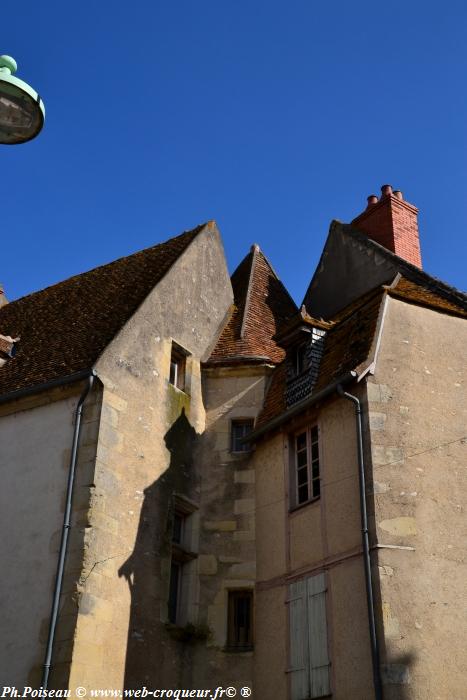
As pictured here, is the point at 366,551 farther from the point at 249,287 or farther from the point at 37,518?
the point at 249,287

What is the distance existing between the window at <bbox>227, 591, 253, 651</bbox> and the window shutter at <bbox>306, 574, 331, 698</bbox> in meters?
1.33

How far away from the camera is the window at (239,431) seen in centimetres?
1314

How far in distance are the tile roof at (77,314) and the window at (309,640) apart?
4.14 m

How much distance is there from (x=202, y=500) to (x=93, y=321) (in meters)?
3.26

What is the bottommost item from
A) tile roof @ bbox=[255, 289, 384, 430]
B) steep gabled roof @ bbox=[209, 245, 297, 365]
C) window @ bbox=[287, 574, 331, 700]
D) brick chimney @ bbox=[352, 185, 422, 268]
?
window @ bbox=[287, 574, 331, 700]

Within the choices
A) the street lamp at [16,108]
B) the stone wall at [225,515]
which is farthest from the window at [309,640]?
the street lamp at [16,108]

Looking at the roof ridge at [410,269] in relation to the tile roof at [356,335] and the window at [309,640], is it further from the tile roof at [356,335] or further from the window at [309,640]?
the window at [309,640]

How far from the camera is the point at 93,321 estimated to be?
43.9 feet

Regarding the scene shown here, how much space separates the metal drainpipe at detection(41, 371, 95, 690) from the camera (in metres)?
9.72

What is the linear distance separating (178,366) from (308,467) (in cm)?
308

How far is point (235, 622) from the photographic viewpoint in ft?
38.4

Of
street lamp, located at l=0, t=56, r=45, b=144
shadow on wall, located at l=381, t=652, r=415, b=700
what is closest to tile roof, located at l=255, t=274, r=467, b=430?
shadow on wall, located at l=381, t=652, r=415, b=700

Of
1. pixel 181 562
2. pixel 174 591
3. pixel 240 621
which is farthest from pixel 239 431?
pixel 240 621

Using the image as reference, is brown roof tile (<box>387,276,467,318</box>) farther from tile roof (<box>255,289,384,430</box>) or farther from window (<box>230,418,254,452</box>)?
window (<box>230,418,254,452</box>)
